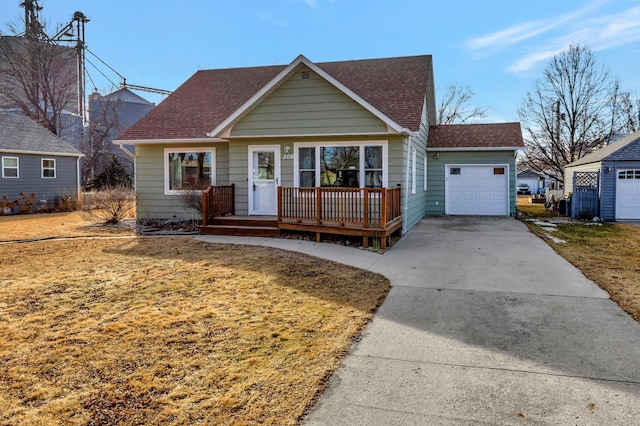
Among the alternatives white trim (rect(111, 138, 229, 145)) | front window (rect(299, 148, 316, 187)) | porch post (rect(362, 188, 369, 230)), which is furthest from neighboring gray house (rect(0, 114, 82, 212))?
porch post (rect(362, 188, 369, 230))

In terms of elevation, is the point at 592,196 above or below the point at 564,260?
above

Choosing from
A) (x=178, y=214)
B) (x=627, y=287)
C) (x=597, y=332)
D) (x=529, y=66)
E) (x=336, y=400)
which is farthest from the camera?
(x=529, y=66)

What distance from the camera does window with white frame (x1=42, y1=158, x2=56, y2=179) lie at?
815 inches

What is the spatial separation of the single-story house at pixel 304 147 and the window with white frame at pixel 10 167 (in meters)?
9.18

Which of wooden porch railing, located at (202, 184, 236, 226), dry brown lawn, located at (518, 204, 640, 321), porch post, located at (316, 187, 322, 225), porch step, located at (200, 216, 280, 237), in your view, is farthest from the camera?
wooden porch railing, located at (202, 184, 236, 226)

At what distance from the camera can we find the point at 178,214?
13.9 metres

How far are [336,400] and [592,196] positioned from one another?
1708 centimetres

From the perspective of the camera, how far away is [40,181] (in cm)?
2042

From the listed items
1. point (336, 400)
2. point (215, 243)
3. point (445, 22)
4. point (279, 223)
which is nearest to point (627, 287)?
point (336, 400)

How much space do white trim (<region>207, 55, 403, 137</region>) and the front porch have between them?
164 centimetres

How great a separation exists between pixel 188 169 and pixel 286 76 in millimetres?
4808

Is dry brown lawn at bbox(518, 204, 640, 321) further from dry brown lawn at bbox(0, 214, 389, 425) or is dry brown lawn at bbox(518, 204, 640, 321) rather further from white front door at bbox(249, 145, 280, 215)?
white front door at bbox(249, 145, 280, 215)

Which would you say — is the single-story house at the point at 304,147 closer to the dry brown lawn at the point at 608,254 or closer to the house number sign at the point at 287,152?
the house number sign at the point at 287,152

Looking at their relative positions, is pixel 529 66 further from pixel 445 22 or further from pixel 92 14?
pixel 92 14
